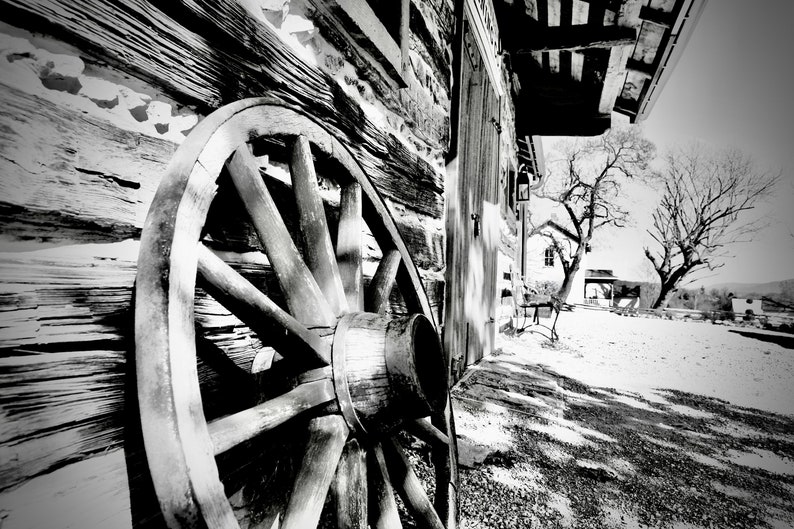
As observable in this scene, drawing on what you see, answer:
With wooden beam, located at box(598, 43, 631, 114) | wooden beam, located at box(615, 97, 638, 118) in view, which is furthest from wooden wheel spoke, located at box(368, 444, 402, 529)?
wooden beam, located at box(615, 97, 638, 118)

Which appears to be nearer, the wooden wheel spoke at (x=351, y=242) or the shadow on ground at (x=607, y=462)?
the wooden wheel spoke at (x=351, y=242)

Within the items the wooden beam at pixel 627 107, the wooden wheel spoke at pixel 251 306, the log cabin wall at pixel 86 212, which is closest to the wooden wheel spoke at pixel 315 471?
the wooden wheel spoke at pixel 251 306

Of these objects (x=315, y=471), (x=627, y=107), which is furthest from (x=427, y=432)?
(x=627, y=107)

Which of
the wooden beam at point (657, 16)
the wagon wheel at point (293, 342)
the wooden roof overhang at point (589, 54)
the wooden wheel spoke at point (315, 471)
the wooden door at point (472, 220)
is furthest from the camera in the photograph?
the wooden roof overhang at point (589, 54)

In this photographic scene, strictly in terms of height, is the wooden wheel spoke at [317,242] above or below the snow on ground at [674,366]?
above

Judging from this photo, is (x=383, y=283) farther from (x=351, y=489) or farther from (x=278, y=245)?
(x=351, y=489)

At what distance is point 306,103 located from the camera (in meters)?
1.19

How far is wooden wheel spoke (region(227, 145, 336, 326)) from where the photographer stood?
2.53 ft

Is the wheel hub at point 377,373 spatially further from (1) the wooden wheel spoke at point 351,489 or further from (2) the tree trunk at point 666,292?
(2) the tree trunk at point 666,292

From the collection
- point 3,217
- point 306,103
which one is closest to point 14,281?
point 3,217

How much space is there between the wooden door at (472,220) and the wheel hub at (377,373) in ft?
5.42

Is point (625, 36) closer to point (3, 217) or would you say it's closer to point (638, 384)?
point (638, 384)

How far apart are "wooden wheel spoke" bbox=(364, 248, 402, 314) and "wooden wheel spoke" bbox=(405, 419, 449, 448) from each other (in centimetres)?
43

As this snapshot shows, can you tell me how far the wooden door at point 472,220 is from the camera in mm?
2688
